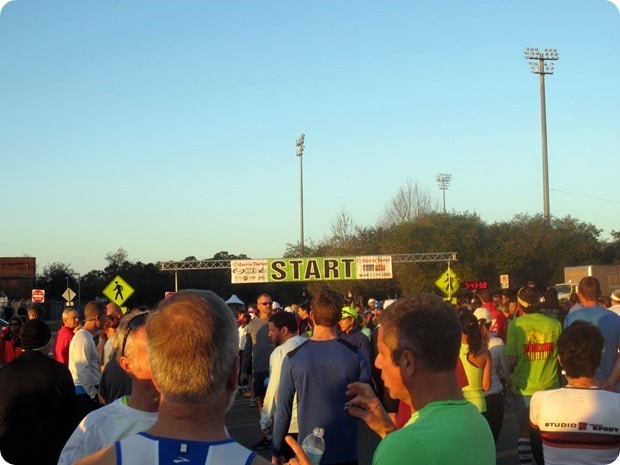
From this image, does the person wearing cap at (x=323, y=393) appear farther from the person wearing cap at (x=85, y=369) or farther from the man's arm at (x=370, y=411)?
the person wearing cap at (x=85, y=369)

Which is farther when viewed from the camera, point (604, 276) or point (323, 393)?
point (604, 276)

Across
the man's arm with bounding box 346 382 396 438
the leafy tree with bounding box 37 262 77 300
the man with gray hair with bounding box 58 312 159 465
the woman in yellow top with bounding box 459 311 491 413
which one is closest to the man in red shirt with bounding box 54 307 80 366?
the woman in yellow top with bounding box 459 311 491 413

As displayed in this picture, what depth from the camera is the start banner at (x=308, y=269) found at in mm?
32875

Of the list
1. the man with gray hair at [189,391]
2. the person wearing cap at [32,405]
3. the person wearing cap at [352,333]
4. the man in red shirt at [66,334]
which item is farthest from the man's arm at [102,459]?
the man in red shirt at [66,334]

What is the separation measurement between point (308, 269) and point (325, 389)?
27.1 m

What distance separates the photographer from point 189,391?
2.23 metres

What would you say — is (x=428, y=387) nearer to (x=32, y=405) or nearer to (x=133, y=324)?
(x=133, y=324)

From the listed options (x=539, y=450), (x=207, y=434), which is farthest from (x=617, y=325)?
(x=207, y=434)

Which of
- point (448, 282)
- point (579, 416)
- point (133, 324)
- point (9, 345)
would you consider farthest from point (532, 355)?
point (448, 282)

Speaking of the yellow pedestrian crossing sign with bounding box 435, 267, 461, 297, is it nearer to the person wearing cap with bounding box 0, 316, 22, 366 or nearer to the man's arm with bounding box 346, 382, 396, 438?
the person wearing cap with bounding box 0, 316, 22, 366

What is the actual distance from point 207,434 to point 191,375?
0.18 m

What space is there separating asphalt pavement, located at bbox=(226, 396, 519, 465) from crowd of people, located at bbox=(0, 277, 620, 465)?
125 centimetres

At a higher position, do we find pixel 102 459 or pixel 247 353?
pixel 102 459

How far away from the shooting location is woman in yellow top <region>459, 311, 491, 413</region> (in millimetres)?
7531
